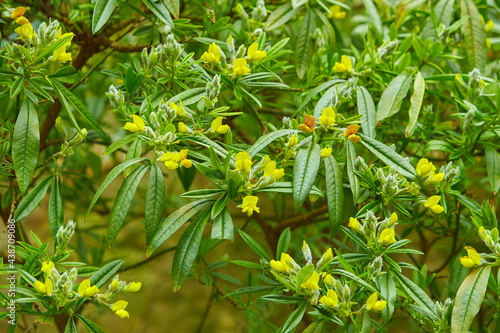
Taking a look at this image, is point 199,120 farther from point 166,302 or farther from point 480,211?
point 166,302

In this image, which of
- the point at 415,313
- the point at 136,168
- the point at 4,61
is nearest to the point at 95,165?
the point at 4,61

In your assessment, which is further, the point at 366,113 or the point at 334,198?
the point at 366,113

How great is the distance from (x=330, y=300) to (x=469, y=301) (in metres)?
0.24

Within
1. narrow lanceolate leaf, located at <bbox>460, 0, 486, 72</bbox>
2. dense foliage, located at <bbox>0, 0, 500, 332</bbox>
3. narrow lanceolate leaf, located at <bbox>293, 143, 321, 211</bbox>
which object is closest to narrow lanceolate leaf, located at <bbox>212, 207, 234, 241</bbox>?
dense foliage, located at <bbox>0, 0, 500, 332</bbox>

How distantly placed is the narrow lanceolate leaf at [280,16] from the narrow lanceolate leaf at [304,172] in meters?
0.41

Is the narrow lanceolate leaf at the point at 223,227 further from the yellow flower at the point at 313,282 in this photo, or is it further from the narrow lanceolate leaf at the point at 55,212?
the narrow lanceolate leaf at the point at 55,212

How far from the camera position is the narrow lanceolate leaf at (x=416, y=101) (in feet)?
3.11

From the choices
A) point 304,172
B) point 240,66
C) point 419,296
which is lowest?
point 419,296

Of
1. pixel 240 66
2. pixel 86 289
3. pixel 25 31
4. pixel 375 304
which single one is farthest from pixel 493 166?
pixel 25 31

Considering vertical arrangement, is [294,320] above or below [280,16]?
below

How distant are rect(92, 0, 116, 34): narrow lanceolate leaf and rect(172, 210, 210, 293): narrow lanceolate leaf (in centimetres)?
38

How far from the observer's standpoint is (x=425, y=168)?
86cm

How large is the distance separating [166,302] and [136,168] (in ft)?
4.63

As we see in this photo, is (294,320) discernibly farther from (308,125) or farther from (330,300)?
(308,125)
